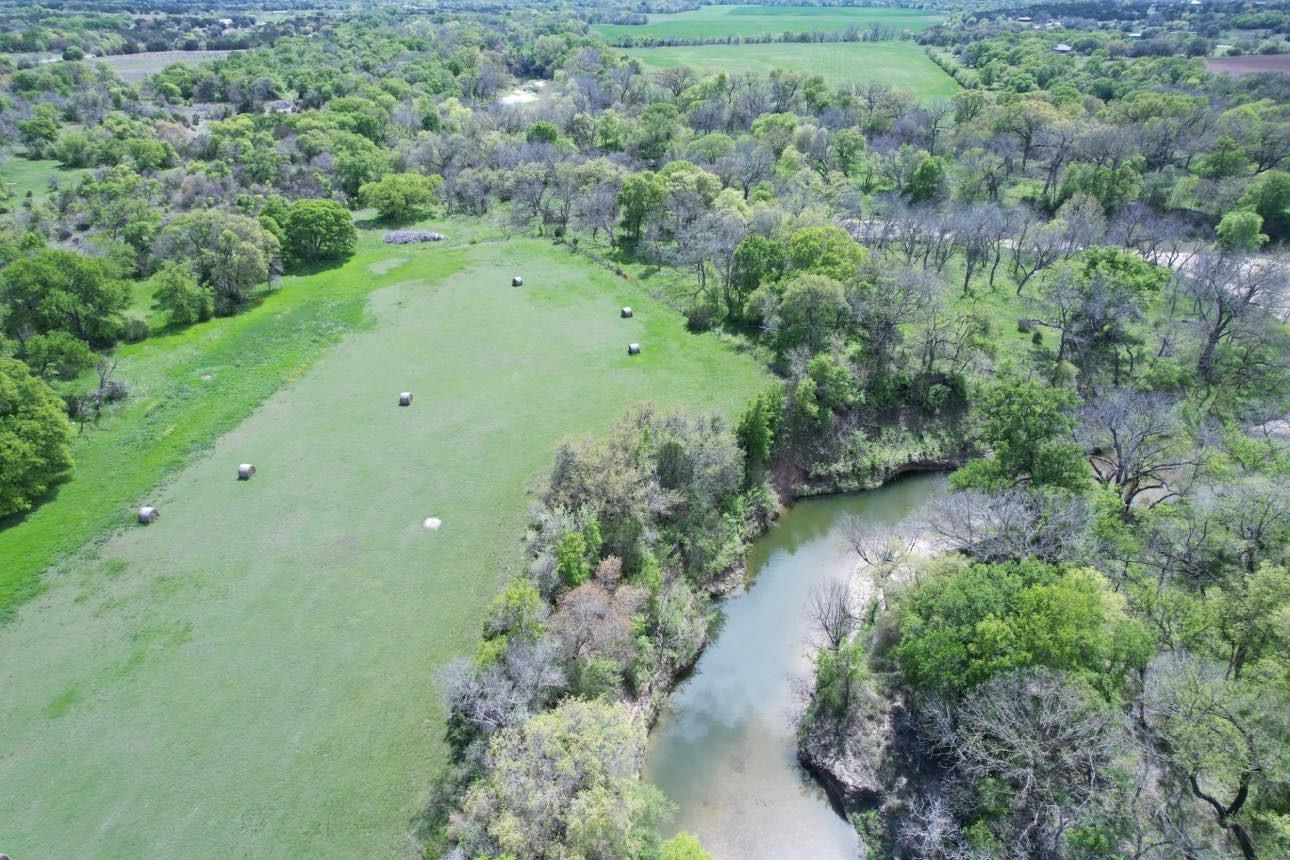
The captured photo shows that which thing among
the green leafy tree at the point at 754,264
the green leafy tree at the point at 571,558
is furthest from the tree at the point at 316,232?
the green leafy tree at the point at 571,558

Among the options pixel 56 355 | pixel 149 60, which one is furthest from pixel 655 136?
pixel 149 60

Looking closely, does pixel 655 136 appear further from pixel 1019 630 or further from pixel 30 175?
pixel 30 175

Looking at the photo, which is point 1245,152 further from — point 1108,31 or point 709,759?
point 1108,31

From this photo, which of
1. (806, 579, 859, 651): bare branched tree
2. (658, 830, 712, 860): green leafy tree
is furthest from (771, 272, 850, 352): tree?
(658, 830, 712, 860): green leafy tree

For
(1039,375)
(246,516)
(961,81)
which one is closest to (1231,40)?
(961,81)

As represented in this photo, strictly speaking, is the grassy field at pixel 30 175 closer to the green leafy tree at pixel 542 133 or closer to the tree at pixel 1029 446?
the green leafy tree at pixel 542 133
